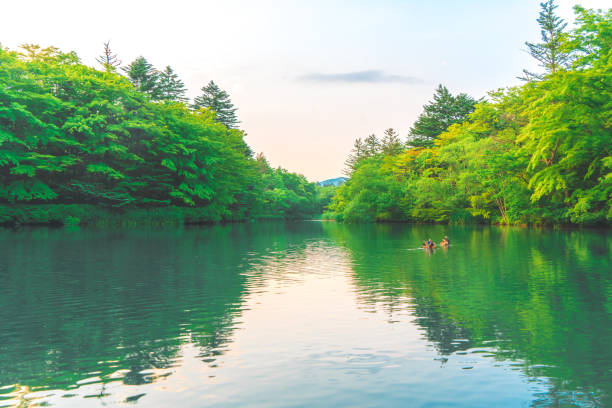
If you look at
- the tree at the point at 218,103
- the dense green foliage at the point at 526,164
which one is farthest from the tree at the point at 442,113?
the tree at the point at 218,103

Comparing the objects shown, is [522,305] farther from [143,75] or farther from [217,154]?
[143,75]

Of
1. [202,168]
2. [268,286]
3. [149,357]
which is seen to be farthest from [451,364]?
[202,168]

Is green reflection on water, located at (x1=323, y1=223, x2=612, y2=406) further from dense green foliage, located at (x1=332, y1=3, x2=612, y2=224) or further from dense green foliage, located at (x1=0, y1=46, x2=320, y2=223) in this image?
dense green foliage, located at (x1=0, y1=46, x2=320, y2=223)

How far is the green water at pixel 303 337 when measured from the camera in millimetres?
5156

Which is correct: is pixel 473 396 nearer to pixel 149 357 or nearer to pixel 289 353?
pixel 289 353

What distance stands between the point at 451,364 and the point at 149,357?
404 centimetres

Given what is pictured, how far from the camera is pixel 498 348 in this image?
678cm

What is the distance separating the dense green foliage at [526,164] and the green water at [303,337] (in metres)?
24.2

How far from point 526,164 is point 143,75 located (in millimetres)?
58892

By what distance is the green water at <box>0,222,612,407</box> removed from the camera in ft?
16.9

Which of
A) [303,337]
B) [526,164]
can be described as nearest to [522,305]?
[303,337]

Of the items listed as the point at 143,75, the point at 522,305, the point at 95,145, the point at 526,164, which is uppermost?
the point at 143,75

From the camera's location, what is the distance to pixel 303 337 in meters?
7.48

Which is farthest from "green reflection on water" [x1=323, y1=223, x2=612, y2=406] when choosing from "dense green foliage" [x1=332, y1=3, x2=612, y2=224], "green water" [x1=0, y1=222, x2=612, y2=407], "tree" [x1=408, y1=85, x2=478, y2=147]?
"tree" [x1=408, y1=85, x2=478, y2=147]
